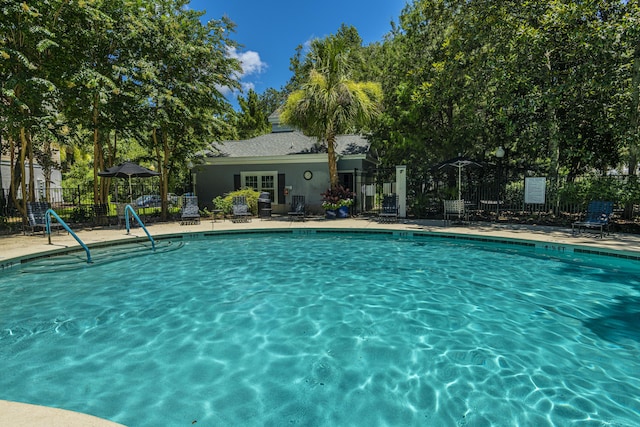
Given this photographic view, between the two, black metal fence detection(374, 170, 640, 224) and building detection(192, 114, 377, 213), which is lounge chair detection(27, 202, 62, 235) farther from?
black metal fence detection(374, 170, 640, 224)

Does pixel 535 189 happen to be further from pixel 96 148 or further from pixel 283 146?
pixel 96 148

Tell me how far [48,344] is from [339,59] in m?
14.6

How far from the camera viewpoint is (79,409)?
302cm

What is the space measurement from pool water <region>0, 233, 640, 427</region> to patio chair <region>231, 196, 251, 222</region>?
6801mm

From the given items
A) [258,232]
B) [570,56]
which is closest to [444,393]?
[258,232]

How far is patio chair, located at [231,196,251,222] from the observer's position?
1456 centimetres

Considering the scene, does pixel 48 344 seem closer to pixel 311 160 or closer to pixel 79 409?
pixel 79 409

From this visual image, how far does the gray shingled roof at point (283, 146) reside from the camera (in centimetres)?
1862

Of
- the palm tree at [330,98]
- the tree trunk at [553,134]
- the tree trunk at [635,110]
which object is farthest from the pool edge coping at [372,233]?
the palm tree at [330,98]

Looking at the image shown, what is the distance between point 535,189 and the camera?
13.1 metres

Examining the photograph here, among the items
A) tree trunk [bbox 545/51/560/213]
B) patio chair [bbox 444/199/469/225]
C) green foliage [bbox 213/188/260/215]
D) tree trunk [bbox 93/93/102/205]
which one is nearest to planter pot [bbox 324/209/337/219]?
green foliage [bbox 213/188/260/215]

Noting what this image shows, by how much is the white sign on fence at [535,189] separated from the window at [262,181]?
480 inches

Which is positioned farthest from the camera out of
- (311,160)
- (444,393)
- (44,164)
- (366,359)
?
(311,160)

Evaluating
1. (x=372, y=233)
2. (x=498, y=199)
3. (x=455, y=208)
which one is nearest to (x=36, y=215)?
(x=372, y=233)
